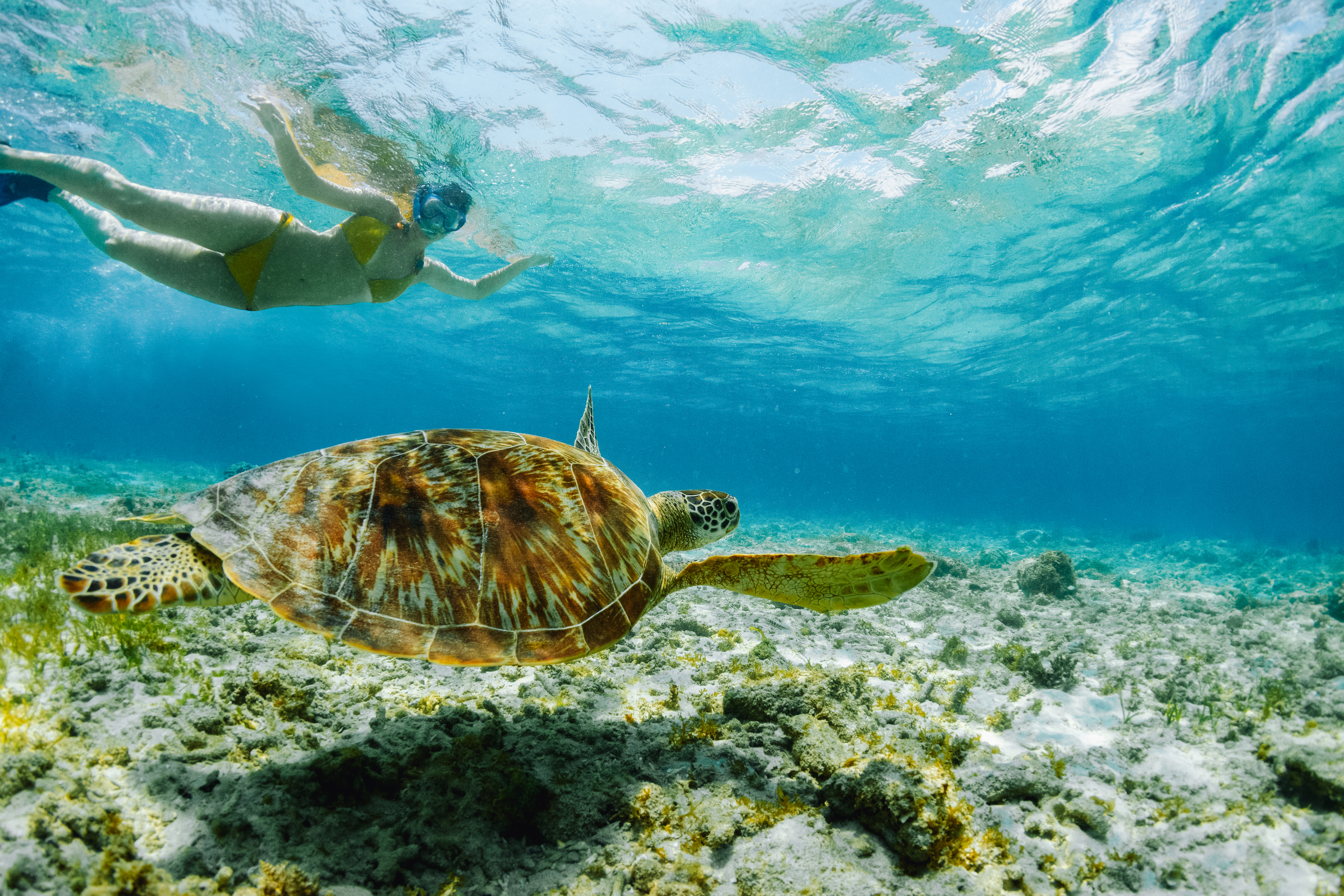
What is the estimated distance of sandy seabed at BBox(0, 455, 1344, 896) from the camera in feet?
5.56

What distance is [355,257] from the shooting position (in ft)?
14.9

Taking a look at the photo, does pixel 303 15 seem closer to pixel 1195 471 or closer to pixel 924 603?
pixel 924 603

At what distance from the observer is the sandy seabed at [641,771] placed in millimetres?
1693

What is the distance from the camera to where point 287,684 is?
250 cm

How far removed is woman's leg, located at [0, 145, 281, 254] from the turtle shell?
90.5 inches

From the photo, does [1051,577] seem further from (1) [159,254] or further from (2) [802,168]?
(1) [159,254]

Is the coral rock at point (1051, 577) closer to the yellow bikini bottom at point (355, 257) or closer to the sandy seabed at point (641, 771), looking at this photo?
the sandy seabed at point (641, 771)

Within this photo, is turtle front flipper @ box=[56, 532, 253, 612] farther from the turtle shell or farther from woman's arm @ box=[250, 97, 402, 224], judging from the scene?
woman's arm @ box=[250, 97, 402, 224]

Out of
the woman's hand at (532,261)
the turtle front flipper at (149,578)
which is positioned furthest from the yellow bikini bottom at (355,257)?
the turtle front flipper at (149,578)

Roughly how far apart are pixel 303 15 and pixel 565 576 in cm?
1049

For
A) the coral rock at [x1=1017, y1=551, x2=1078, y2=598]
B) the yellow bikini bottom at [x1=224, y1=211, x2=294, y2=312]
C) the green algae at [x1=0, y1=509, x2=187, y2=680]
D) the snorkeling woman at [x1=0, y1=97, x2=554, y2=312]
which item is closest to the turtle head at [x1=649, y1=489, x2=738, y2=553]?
the green algae at [x1=0, y1=509, x2=187, y2=680]

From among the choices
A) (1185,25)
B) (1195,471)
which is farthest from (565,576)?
(1195,471)

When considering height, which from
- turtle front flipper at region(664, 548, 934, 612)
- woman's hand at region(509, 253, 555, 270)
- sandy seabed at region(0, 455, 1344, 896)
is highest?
woman's hand at region(509, 253, 555, 270)

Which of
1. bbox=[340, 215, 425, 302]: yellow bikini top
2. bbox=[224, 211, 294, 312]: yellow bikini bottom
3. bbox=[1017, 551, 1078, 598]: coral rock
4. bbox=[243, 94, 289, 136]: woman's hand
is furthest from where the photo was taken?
bbox=[1017, 551, 1078, 598]: coral rock
